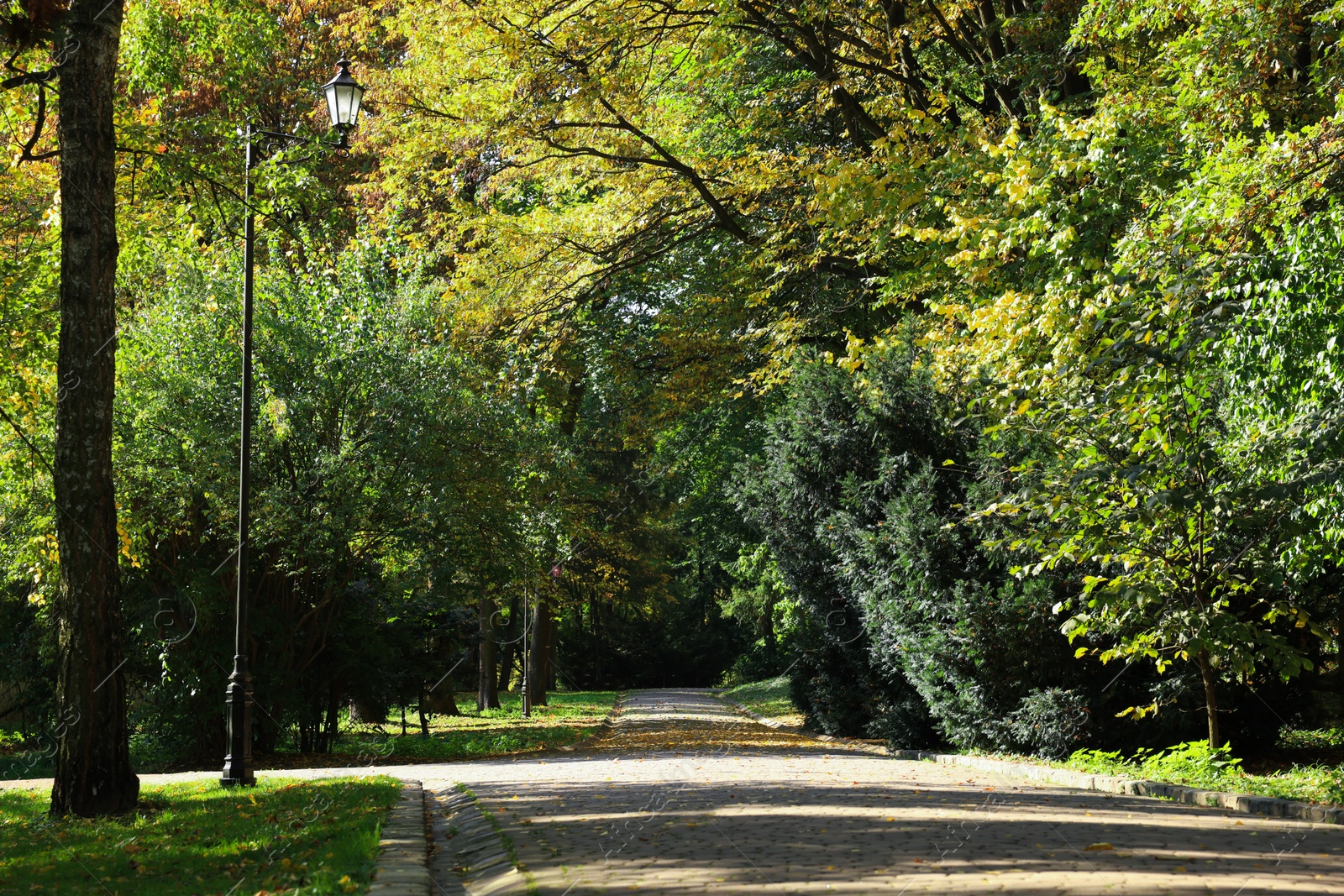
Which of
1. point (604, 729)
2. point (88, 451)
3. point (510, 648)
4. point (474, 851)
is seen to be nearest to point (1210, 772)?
point (474, 851)

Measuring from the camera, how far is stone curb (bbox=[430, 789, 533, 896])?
21.5 ft

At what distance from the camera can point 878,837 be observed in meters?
7.77

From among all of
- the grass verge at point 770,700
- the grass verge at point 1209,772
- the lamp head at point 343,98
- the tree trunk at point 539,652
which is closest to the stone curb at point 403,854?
the grass verge at point 1209,772

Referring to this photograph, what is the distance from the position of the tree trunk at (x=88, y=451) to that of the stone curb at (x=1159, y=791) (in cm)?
899

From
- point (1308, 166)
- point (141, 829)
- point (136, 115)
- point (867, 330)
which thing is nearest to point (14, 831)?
point (141, 829)

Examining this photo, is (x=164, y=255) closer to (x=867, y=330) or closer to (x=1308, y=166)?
(x=867, y=330)

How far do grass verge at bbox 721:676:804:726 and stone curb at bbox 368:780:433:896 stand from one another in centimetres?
1577

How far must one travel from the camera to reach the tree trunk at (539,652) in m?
32.0

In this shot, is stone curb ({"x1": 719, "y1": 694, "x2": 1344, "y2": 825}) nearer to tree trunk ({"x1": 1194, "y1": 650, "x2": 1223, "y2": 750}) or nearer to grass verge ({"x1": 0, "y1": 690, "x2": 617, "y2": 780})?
tree trunk ({"x1": 1194, "y1": 650, "x2": 1223, "y2": 750})

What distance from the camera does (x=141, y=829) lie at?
9352 millimetres

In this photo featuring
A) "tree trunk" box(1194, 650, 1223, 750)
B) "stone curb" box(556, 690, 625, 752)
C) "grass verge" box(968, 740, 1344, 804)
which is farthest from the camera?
"stone curb" box(556, 690, 625, 752)

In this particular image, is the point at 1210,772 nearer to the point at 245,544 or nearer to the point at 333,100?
the point at 245,544

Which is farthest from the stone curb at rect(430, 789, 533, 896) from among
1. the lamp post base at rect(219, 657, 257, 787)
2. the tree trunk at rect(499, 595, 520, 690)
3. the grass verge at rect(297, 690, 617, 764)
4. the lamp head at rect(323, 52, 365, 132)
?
the tree trunk at rect(499, 595, 520, 690)

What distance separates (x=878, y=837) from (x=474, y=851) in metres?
2.72
